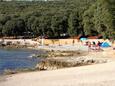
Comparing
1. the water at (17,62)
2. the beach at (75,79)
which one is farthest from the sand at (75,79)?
the water at (17,62)

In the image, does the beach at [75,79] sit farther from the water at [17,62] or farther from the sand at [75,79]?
the water at [17,62]

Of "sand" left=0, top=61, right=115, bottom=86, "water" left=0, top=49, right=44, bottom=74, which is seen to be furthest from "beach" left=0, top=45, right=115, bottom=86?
"water" left=0, top=49, right=44, bottom=74

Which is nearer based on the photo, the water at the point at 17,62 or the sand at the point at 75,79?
the sand at the point at 75,79

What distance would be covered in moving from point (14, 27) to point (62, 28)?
19.4m

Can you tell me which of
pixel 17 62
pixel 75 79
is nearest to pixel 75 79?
pixel 75 79

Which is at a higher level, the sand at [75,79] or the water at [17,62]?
the sand at [75,79]

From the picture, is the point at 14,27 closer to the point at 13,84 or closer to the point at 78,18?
the point at 78,18

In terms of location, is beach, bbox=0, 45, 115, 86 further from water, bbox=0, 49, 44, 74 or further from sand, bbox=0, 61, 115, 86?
water, bbox=0, 49, 44, 74

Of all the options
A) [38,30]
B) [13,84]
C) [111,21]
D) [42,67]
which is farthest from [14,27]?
[13,84]

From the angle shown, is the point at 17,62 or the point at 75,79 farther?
the point at 17,62

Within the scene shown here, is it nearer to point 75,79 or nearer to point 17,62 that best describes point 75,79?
point 75,79

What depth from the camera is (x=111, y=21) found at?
65.8 meters

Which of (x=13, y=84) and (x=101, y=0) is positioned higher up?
(x=101, y=0)

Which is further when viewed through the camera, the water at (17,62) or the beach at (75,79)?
the water at (17,62)
